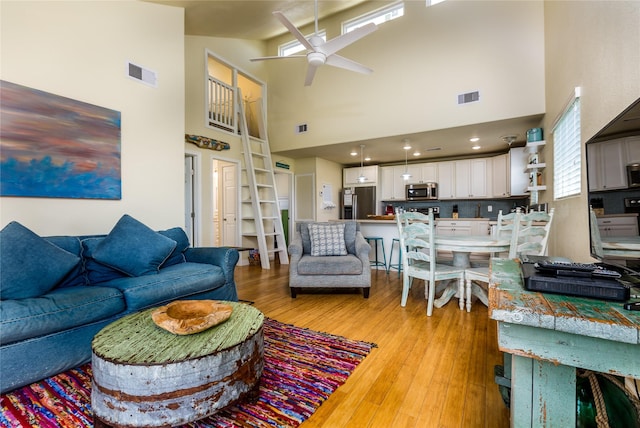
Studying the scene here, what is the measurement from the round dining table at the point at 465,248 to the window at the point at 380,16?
3936mm

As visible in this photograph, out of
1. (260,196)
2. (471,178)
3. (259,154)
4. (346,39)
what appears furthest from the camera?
(471,178)

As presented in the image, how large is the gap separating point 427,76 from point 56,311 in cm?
495

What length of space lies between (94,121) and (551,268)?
A: 3.61 metres

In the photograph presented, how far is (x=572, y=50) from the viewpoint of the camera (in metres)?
2.54

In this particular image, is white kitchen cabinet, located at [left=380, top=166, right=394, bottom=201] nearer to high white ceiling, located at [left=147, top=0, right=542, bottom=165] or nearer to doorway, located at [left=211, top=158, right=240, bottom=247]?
high white ceiling, located at [left=147, top=0, right=542, bottom=165]

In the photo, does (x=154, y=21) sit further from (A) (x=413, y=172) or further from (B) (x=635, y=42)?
(A) (x=413, y=172)

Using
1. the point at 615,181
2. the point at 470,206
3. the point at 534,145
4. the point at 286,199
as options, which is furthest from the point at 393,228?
the point at 615,181

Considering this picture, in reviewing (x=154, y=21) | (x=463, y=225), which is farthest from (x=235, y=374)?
(x=463, y=225)

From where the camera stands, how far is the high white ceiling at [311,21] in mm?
4055

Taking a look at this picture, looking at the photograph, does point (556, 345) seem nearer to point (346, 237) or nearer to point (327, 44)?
point (346, 237)

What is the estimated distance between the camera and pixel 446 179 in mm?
6414

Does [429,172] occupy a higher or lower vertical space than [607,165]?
higher

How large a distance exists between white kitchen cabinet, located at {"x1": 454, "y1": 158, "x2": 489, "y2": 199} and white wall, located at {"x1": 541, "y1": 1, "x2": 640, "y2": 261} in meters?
2.49

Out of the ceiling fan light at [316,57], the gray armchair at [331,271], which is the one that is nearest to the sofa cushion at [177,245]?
the gray armchair at [331,271]
